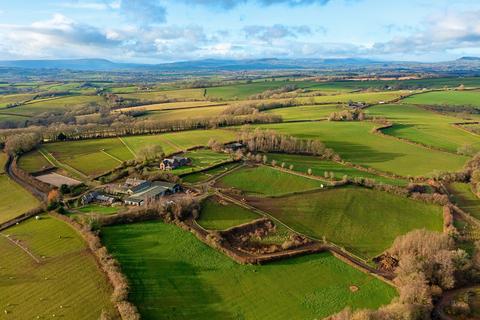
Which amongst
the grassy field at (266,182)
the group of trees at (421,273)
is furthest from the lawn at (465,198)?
the grassy field at (266,182)

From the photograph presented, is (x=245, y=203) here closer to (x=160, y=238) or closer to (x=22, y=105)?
(x=160, y=238)

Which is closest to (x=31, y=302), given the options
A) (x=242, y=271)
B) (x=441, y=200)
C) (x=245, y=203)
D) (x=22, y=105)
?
(x=242, y=271)

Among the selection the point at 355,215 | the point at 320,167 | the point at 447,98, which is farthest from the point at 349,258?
the point at 447,98

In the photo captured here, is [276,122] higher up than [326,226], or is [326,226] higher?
[276,122]

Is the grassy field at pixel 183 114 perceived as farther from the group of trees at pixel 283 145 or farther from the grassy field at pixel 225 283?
the grassy field at pixel 225 283

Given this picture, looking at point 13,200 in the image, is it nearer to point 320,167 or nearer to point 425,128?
point 320,167

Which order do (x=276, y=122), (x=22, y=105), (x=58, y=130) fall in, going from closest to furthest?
(x=58, y=130)
(x=276, y=122)
(x=22, y=105)
